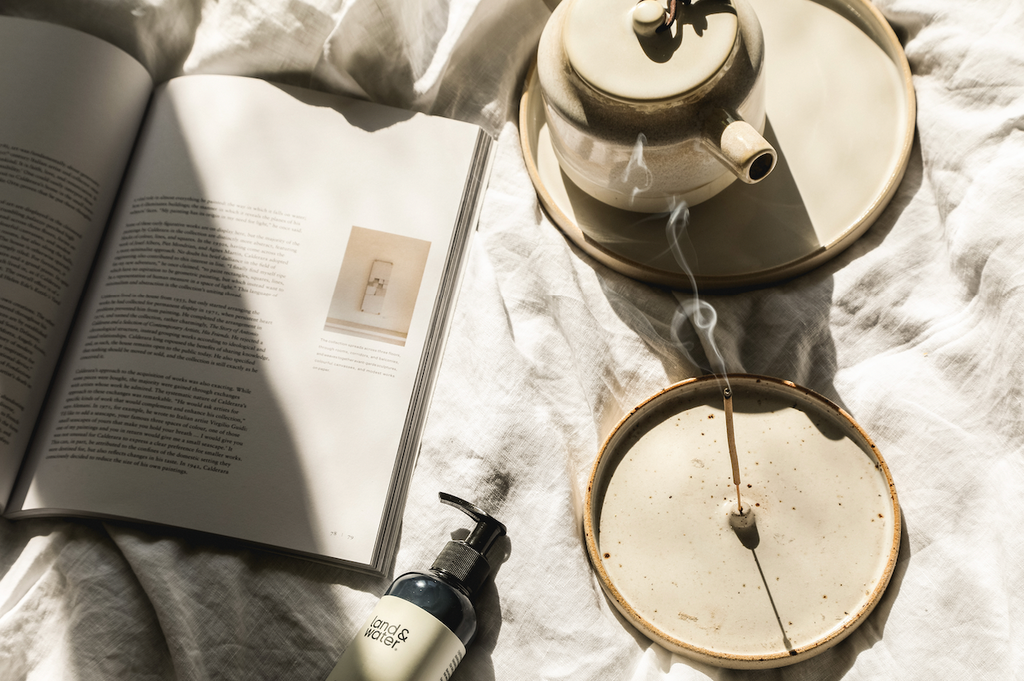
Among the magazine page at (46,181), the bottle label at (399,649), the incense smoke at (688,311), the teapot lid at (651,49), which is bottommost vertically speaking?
the bottle label at (399,649)

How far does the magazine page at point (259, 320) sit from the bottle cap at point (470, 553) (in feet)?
0.26

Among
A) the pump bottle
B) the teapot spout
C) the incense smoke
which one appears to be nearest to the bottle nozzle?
the pump bottle

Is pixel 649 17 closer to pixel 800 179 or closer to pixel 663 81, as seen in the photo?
pixel 663 81

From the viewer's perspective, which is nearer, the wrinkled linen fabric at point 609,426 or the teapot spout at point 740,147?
the teapot spout at point 740,147

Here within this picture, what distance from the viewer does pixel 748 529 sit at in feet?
1.87

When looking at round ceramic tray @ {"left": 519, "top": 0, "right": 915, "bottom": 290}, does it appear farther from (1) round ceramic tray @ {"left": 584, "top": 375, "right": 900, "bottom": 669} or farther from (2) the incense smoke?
(1) round ceramic tray @ {"left": 584, "top": 375, "right": 900, "bottom": 669}

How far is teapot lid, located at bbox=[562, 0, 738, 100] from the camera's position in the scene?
1.65 feet

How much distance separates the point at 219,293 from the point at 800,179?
→ 55cm

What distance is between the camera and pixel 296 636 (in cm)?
63

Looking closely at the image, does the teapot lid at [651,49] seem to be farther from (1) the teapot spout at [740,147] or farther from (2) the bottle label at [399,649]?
(2) the bottle label at [399,649]

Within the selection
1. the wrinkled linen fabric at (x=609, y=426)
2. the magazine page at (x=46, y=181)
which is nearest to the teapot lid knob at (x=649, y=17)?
the wrinkled linen fabric at (x=609, y=426)

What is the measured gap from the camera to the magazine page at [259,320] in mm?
643

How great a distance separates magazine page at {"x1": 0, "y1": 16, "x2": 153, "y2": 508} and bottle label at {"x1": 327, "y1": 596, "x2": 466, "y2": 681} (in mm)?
371

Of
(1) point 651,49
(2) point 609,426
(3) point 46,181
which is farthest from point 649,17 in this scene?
(3) point 46,181
